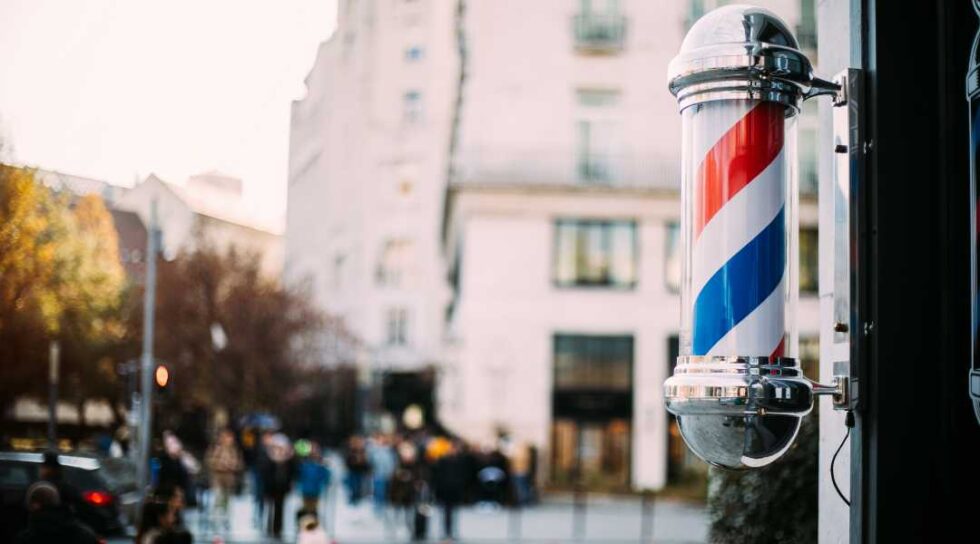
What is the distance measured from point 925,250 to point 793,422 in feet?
1.55

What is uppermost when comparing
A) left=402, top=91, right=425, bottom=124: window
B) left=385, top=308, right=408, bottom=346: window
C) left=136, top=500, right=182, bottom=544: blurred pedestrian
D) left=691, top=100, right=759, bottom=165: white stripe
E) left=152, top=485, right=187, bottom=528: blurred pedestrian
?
left=402, top=91, right=425, bottom=124: window

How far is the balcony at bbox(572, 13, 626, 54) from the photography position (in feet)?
116

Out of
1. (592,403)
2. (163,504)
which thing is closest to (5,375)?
(163,504)

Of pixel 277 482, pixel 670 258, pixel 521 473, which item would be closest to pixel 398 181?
pixel 670 258

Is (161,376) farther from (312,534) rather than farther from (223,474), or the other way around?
(223,474)

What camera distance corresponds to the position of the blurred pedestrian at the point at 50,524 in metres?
6.37

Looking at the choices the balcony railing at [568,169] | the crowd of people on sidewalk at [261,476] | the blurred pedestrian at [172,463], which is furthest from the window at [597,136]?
the blurred pedestrian at [172,463]

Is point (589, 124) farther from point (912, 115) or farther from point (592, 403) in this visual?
point (912, 115)

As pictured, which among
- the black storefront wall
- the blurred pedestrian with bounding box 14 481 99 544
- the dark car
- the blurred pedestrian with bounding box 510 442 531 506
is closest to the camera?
the black storefront wall

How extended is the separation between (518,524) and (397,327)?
4448cm

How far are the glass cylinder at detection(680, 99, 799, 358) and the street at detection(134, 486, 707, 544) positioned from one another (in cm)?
1961

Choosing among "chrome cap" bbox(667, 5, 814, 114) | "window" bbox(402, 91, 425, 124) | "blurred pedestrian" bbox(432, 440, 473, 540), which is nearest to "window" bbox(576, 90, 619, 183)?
"blurred pedestrian" bbox(432, 440, 473, 540)

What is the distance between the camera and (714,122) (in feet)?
8.89

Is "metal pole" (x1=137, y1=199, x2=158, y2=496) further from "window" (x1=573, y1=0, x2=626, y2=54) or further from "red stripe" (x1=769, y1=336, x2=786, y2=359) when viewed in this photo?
"red stripe" (x1=769, y1=336, x2=786, y2=359)
